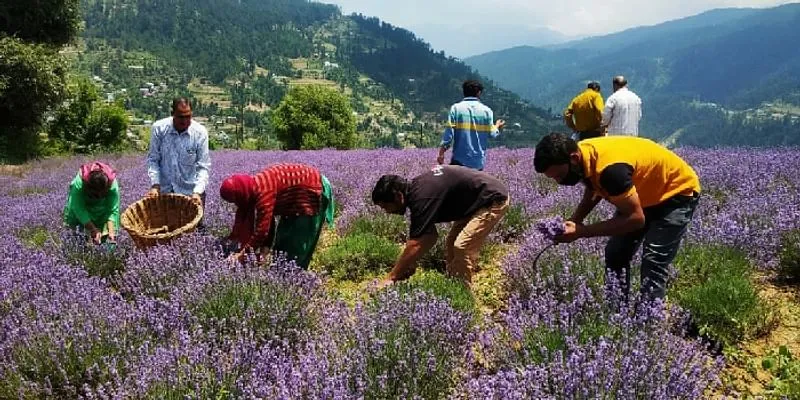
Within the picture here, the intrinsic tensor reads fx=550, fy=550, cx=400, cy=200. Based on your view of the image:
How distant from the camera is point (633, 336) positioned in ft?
8.55

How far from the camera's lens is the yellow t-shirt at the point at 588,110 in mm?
6711

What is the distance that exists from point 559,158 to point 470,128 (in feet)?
9.71

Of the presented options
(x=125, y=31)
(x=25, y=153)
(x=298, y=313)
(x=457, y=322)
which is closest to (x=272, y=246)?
(x=298, y=313)

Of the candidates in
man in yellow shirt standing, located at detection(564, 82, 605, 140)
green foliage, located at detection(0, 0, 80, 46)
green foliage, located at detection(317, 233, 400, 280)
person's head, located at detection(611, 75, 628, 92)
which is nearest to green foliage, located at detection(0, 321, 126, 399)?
green foliage, located at detection(317, 233, 400, 280)

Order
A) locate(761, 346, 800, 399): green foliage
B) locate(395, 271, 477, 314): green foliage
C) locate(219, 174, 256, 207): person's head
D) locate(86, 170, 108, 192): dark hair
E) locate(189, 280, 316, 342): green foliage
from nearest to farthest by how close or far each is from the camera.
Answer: locate(761, 346, 800, 399): green foliage → locate(189, 280, 316, 342): green foliage → locate(395, 271, 477, 314): green foliage → locate(219, 174, 256, 207): person's head → locate(86, 170, 108, 192): dark hair

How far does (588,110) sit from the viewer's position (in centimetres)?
673

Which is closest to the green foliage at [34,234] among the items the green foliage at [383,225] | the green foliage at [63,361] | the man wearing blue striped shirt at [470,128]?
the green foliage at [383,225]

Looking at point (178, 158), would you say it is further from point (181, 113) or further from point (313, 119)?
point (313, 119)

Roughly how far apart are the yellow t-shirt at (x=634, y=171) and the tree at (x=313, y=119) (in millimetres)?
31532

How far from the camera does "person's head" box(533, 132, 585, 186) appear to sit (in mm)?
2732

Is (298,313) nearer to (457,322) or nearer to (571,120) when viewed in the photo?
(457,322)

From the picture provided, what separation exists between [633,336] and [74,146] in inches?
1155

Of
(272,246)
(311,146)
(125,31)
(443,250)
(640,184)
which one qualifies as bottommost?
(311,146)

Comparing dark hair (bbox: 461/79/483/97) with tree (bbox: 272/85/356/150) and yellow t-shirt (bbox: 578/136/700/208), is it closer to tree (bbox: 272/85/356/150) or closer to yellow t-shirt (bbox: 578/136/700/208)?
yellow t-shirt (bbox: 578/136/700/208)
